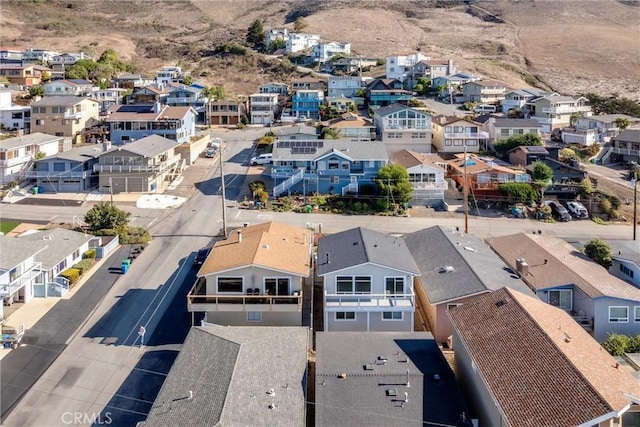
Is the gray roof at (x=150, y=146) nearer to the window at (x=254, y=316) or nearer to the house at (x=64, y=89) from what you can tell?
the house at (x=64, y=89)

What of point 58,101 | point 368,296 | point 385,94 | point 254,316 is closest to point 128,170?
point 58,101

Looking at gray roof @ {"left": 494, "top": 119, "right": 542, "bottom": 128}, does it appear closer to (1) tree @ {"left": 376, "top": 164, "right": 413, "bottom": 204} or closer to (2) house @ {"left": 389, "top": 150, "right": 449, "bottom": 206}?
(2) house @ {"left": 389, "top": 150, "right": 449, "bottom": 206}

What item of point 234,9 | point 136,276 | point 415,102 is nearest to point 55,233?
point 136,276

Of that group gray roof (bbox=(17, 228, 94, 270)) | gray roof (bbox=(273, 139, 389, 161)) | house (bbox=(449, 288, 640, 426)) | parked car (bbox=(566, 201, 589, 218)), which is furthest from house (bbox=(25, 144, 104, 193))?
parked car (bbox=(566, 201, 589, 218))

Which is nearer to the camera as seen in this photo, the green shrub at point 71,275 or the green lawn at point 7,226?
the green shrub at point 71,275

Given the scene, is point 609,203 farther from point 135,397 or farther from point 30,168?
point 30,168

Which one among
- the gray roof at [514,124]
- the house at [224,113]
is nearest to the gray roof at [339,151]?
the gray roof at [514,124]
